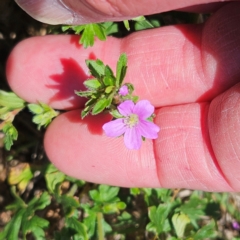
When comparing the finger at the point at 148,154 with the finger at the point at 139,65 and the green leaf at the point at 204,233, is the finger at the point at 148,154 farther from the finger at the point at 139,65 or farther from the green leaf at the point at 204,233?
the green leaf at the point at 204,233

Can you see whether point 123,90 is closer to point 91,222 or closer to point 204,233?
point 91,222

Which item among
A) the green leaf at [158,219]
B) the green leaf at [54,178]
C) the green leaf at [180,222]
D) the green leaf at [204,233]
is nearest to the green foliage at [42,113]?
the green leaf at [54,178]

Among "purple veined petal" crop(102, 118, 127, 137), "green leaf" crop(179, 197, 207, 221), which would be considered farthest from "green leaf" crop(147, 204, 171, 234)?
"purple veined petal" crop(102, 118, 127, 137)

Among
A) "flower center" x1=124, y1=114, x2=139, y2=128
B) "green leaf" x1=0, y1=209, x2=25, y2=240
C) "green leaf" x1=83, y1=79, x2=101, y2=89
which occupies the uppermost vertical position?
"green leaf" x1=83, y1=79, x2=101, y2=89

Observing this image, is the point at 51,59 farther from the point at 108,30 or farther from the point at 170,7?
the point at 170,7

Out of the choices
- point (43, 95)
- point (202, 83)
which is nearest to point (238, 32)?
point (202, 83)

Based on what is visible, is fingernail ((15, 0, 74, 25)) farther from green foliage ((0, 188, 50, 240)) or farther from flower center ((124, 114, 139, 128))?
green foliage ((0, 188, 50, 240))

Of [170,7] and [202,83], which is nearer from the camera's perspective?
[170,7]
